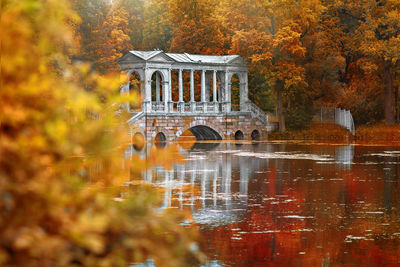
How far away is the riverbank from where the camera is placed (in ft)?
171

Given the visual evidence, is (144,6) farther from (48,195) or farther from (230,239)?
(48,195)

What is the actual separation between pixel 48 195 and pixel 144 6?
8005 cm

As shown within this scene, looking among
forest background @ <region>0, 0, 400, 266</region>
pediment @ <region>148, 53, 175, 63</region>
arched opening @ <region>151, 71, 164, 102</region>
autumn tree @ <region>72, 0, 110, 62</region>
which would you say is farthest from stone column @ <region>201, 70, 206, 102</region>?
forest background @ <region>0, 0, 400, 266</region>

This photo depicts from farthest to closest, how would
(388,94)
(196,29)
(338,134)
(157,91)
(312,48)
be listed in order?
(196,29)
(157,91)
(312,48)
(338,134)
(388,94)

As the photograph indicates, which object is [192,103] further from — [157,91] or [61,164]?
[61,164]

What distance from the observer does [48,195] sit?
347 centimetres

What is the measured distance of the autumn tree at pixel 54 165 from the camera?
337 centimetres

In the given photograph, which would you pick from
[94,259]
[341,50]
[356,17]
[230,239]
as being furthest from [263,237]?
[341,50]

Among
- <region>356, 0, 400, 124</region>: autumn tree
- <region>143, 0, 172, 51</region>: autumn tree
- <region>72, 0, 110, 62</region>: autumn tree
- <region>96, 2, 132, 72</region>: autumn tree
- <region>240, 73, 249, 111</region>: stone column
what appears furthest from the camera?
<region>143, 0, 172, 51</region>: autumn tree

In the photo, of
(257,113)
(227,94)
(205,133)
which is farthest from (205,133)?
(257,113)

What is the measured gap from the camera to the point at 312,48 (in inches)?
2223

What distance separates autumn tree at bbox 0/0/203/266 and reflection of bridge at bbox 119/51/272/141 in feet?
155

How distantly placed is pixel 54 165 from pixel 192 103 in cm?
5241

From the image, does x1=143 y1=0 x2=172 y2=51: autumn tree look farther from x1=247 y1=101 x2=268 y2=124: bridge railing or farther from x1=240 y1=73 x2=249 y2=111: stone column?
x1=247 y1=101 x2=268 y2=124: bridge railing
